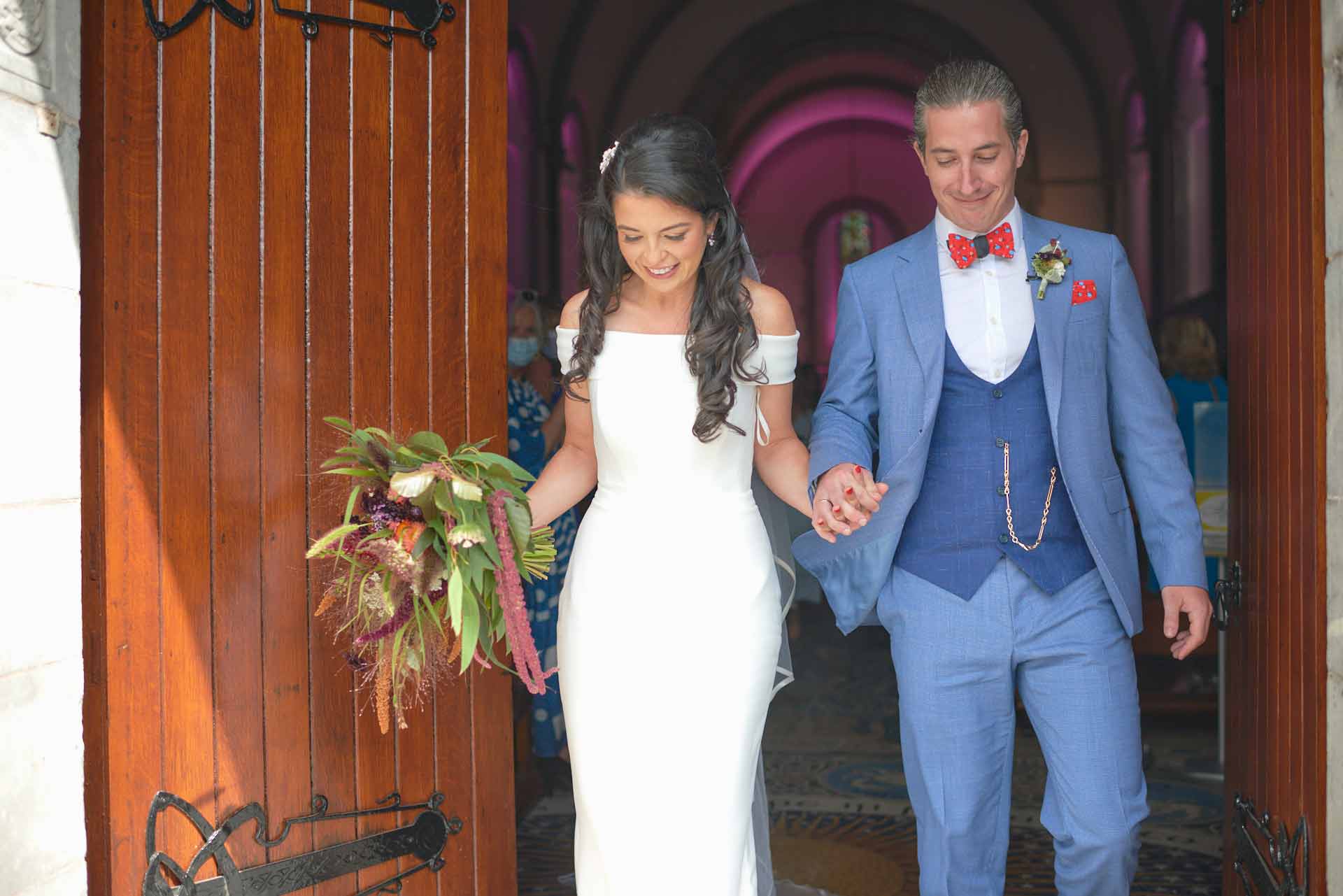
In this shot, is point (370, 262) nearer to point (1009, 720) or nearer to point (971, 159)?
point (971, 159)

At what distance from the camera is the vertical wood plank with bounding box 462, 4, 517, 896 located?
3609 mm

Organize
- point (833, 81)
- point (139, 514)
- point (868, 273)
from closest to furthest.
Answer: point (139, 514) < point (868, 273) < point (833, 81)

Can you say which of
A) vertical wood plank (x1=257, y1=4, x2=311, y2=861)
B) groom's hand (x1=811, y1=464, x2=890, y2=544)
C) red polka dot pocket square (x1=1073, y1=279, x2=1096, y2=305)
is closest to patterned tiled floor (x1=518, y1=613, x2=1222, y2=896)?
vertical wood plank (x1=257, y1=4, x2=311, y2=861)

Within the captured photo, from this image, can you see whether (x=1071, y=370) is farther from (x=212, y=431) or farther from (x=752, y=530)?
(x=212, y=431)

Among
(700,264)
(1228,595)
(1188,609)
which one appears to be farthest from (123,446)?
(1228,595)

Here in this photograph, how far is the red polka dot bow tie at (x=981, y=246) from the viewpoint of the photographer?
330 centimetres

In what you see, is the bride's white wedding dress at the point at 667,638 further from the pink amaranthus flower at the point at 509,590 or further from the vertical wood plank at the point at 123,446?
the vertical wood plank at the point at 123,446

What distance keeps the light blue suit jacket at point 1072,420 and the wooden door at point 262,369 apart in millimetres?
1026

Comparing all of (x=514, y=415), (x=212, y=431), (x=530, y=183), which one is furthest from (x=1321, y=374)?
(x=530, y=183)

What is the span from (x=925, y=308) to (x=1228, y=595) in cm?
129

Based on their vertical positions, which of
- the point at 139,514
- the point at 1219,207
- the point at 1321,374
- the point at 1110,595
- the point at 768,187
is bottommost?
the point at 1110,595

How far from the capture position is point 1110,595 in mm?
3221

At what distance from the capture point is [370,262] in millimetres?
3486

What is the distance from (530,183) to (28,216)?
6.49 m
